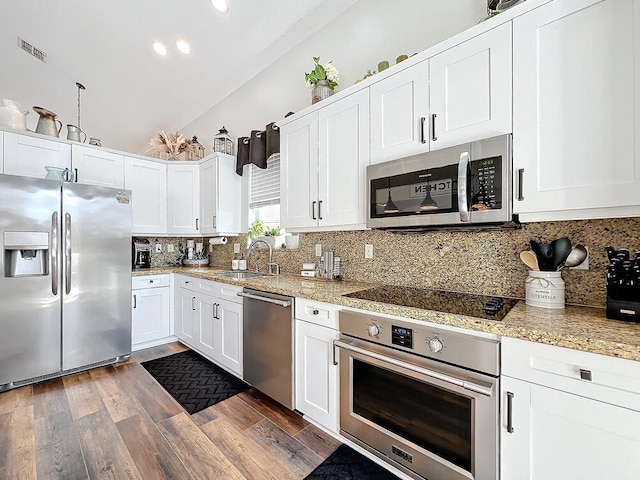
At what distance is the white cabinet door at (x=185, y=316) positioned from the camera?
3119 mm

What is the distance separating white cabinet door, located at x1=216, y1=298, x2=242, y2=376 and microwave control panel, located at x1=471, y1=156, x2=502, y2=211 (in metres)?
1.91

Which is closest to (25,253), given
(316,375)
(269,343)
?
(269,343)

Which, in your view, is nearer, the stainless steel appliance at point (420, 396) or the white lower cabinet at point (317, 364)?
the stainless steel appliance at point (420, 396)

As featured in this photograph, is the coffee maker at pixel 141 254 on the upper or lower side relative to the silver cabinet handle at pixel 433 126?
lower

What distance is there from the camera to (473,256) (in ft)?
5.75

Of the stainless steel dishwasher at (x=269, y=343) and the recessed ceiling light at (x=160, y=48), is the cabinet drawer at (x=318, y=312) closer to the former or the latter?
the stainless steel dishwasher at (x=269, y=343)

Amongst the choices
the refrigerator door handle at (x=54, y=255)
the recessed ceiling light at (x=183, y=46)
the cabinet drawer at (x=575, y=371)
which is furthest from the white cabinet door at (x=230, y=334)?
the recessed ceiling light at (x=183, y=46)

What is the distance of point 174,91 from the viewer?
4023 millimetres

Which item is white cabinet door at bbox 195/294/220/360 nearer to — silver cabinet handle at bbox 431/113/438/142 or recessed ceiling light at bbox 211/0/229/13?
silver cabinet handle at bbox 431/113/438/142

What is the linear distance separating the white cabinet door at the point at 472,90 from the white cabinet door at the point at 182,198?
3206 millimetres

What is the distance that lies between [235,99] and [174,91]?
99cm

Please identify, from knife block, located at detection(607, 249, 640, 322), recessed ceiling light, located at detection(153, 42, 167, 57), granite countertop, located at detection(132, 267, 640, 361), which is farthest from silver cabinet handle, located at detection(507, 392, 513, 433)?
recessed ceiling light, located at detection(153, 42, 167, 57)

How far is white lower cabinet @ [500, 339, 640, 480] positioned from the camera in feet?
2.95

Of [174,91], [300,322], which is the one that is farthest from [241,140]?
[300,322]
